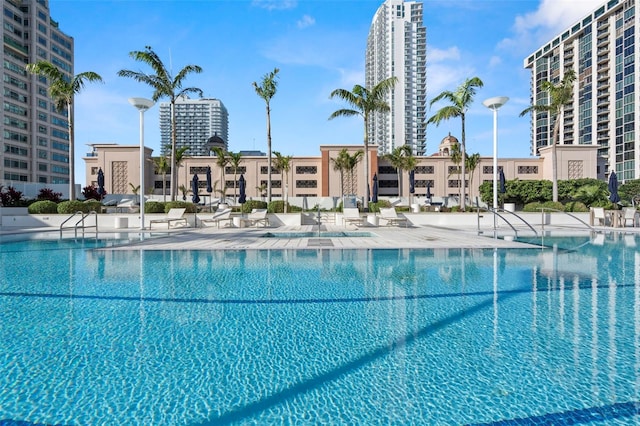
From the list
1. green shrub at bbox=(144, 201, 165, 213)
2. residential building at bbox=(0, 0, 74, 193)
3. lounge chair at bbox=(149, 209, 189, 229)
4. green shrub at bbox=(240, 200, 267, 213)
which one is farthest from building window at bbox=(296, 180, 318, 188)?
residential building at bbox=(0, 0, 74, 193)

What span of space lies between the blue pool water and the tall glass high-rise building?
384 ft

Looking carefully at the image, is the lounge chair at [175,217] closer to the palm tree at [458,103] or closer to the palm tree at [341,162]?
the palm tree at [458,103]

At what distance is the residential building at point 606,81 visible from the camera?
67.8 metres

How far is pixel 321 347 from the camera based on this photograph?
404 centimetres

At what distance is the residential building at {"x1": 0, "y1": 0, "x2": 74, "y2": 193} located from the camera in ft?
207

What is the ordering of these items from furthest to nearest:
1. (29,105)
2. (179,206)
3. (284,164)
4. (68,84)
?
(29,105), (284,164), (68,84), (179,206)

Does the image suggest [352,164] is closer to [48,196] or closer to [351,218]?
A: [351,218]

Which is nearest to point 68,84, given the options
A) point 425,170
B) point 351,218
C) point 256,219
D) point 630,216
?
point 256,219

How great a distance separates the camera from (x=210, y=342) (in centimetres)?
415

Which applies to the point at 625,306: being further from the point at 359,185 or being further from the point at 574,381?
the point at 359,185

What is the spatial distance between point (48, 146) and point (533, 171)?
88.6 m

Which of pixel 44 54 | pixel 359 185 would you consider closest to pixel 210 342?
pixel 359 185

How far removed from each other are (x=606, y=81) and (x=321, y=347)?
321ft

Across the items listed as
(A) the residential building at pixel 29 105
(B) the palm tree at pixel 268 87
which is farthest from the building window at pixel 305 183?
(A) the residential building at pixel 29 105
